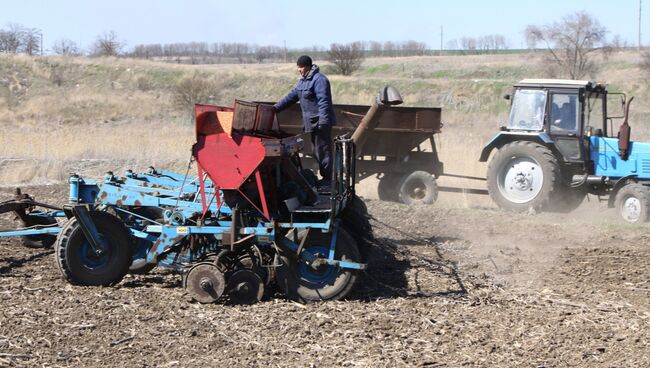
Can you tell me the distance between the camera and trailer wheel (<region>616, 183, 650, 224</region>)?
41.1 feet

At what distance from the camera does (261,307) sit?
722 centimetres

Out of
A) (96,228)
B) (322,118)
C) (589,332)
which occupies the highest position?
(322,118)

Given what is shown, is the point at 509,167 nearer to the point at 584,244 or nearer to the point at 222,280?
the point at 584,244

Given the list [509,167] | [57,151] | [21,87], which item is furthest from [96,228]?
[21,87]

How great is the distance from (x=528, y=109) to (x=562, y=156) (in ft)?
3.27

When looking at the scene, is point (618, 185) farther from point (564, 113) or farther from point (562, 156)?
point (564, 113)

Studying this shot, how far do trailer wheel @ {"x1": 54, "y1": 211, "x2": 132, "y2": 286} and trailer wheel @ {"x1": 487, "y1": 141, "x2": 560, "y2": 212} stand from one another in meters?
7.95

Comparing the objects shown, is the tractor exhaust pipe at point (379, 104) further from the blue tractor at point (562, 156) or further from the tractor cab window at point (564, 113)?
the tractor cab window at point (564, 113)

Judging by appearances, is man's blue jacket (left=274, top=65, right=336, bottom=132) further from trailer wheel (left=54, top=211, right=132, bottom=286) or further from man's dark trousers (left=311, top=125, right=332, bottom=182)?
trailer wheel (left=54, top=211, right=132, bottom=286)

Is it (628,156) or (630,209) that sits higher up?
(628,156)

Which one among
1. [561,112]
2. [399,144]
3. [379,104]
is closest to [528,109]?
[561,112]

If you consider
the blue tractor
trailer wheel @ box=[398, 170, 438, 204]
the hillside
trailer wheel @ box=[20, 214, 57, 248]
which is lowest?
trailer wheel @ box=[20, 214, 57, 248]

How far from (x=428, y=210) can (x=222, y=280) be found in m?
6.41

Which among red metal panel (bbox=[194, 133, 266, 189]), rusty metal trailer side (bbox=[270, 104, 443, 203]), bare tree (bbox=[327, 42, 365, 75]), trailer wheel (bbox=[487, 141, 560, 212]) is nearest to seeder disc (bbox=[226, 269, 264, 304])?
red metal panel (bbox=[194, 133, 266, 189])
